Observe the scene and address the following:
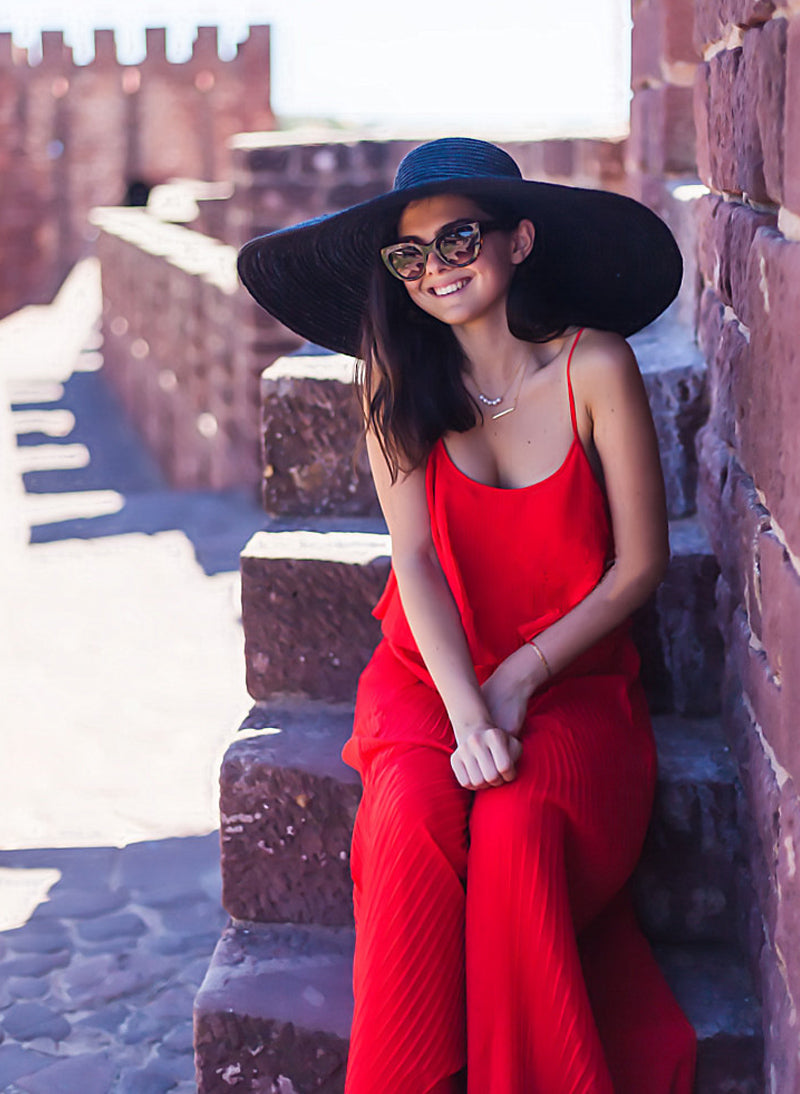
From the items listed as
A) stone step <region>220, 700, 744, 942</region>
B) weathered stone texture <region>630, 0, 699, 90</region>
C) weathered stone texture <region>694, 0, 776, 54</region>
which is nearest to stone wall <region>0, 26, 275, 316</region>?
weathered stone texture <region>630, 0, 699, 90</region>

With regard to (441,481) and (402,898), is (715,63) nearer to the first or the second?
(441,481)

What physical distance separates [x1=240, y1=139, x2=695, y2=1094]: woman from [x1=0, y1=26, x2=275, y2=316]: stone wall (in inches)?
1035

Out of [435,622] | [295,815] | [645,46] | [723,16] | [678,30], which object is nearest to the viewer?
[435,622]

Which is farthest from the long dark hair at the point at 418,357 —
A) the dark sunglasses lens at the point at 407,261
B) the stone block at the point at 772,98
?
the stone block at the point at 772,98

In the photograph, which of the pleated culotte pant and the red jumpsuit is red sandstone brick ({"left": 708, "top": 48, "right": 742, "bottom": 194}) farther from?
the pleated culotte pant

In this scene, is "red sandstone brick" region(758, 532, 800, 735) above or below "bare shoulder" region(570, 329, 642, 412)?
below

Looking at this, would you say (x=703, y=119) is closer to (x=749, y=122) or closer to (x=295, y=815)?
(x=749, y=122)

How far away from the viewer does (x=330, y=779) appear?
253cm

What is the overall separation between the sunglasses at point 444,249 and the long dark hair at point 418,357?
2.9 inches

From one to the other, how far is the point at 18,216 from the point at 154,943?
26.5m

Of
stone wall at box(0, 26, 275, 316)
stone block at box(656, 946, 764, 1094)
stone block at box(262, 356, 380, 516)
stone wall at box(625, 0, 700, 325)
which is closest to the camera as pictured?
stone block at box(656, 946, 764, 1094)

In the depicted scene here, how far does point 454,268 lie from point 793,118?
648 millimetres

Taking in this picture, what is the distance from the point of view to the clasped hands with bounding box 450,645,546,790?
1.99 meters

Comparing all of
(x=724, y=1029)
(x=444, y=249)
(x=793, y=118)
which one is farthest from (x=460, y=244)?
(x=724, y=1029)
